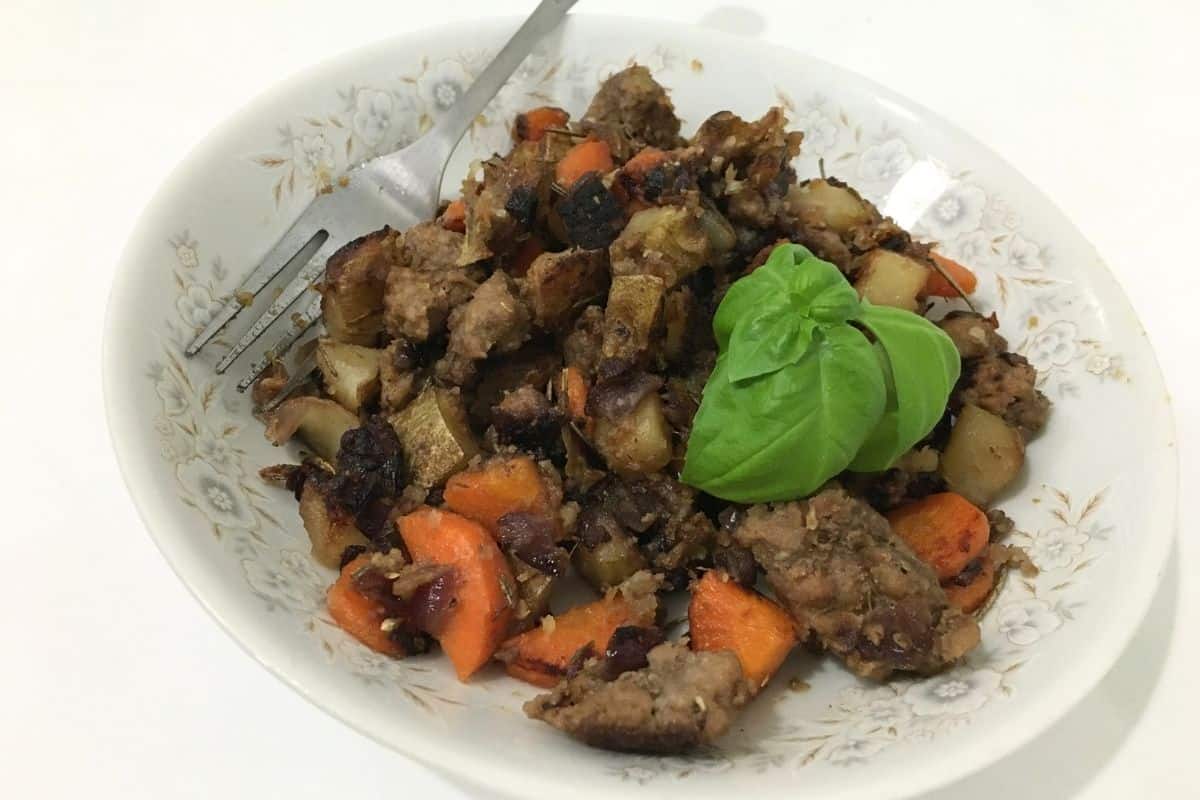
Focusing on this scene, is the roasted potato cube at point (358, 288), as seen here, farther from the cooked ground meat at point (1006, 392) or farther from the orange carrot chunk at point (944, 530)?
the cooked ground meat at point (1006, 392)

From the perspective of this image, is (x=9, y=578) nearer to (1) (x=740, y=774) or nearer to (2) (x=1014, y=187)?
(1) (x=740, y=774)

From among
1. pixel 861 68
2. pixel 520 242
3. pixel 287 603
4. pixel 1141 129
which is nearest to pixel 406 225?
pixel 520 242

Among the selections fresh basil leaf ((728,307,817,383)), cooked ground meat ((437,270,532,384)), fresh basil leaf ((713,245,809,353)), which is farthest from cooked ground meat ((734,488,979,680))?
cooked ground meat ((437,270,532,384))

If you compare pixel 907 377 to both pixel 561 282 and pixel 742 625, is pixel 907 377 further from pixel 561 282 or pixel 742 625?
pixel 561 282

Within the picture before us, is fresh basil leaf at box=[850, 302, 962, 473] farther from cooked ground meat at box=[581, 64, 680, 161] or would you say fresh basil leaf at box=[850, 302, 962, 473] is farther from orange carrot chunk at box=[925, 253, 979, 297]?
cooked ground meat at box=[581, 64, 680, 161]

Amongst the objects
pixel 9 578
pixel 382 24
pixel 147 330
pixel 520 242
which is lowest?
pixel 9 578

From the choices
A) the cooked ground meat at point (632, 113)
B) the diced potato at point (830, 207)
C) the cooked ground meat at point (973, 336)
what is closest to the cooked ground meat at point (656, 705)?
the cooked ground meat at point (973, 336)
